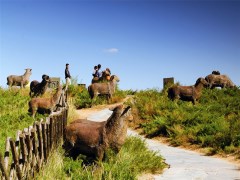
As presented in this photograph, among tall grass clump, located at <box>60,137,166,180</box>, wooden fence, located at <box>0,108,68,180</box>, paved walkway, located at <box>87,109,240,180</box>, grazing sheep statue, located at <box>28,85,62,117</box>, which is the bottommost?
paved walkway, located at <box>87,109,240,180</box>

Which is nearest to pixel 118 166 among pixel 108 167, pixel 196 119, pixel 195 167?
pixel 108 167

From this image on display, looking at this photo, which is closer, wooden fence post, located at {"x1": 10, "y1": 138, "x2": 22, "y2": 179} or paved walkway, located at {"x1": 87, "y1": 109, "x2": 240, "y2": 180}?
wooden fence post, located at {"x1": 10, "y1": 138, "x2": 22, "y2": 179}

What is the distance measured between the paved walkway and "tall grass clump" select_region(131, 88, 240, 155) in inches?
44.7

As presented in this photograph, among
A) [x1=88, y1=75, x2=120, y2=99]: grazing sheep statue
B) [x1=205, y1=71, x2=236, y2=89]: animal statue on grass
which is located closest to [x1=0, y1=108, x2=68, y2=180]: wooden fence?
[x1=88, y1=75, x2=120, y2=99]: grazing sheep statue

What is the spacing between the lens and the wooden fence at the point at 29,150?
5070mm

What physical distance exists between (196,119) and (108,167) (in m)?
7.30

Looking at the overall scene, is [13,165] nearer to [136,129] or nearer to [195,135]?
[195,135]

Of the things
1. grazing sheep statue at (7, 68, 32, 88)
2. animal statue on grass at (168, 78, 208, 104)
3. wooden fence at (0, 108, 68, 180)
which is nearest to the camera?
wooden fence at (0, 108, 68, 180)

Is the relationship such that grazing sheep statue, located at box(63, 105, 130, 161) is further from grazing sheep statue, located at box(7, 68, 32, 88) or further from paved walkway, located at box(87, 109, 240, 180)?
grazing sheep statue, located at box(7, 68, 32, 88)

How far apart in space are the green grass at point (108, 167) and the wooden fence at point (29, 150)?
22 cm

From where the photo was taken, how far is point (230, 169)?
826 centimetres

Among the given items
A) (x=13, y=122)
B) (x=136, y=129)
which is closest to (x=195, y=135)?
(x=136, y=129)

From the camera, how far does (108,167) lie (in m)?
6.61

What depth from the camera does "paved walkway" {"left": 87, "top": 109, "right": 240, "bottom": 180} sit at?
743 cm
